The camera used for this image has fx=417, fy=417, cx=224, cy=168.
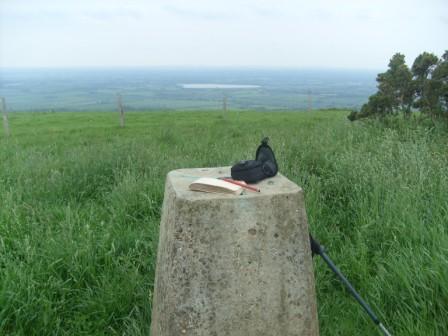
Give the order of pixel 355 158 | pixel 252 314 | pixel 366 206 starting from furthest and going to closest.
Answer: pixel 355 158 → pixel 366 206 → pixel 252 314

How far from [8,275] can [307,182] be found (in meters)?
3.09

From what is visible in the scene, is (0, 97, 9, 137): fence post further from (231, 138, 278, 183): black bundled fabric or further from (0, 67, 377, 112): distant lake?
(231, 138, 278, 183): black bundled fabric

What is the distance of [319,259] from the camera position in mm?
3240

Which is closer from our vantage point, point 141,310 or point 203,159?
point 141,310

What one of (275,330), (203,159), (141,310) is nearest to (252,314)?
(275,330)

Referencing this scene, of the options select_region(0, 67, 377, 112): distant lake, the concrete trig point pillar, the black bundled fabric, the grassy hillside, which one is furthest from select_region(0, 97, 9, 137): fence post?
the concrete trig point pillar

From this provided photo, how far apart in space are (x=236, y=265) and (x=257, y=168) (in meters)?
0.57

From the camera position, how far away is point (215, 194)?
6.84 feet

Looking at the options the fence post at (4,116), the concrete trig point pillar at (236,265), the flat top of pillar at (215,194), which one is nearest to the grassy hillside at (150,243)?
the concrete trig point pillar at (236,265)

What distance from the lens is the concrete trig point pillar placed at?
202cm

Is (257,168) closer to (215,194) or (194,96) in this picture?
(215,194)

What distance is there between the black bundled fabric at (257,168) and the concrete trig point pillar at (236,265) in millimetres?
135

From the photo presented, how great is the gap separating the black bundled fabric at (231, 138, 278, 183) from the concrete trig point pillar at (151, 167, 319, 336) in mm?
135

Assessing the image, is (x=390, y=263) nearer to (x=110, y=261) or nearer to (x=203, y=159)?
(x=110, y=261)
